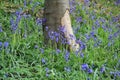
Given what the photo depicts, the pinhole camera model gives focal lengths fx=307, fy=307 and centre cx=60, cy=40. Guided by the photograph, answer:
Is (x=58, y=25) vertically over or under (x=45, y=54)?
over

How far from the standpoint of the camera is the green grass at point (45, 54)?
3.58m

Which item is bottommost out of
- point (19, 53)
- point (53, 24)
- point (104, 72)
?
point (104, 72)

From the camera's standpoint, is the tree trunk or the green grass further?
the tree trunk

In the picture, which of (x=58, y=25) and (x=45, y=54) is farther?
(x=58, y=25)

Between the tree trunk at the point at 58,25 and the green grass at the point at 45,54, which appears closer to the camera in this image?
the green grass at the point at 45,54

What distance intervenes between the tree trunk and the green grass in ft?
0.50

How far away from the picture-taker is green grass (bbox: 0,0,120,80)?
11.7 ft

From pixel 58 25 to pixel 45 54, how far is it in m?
0.54

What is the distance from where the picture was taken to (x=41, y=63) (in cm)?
381

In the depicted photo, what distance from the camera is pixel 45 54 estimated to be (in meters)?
3.98

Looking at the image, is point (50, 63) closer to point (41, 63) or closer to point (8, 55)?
point (41, 63)

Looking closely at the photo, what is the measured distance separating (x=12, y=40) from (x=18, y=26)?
0.46 m

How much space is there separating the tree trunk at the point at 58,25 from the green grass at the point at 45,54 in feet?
0.50

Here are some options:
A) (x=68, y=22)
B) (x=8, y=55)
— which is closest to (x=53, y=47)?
(x=68, y=22)
